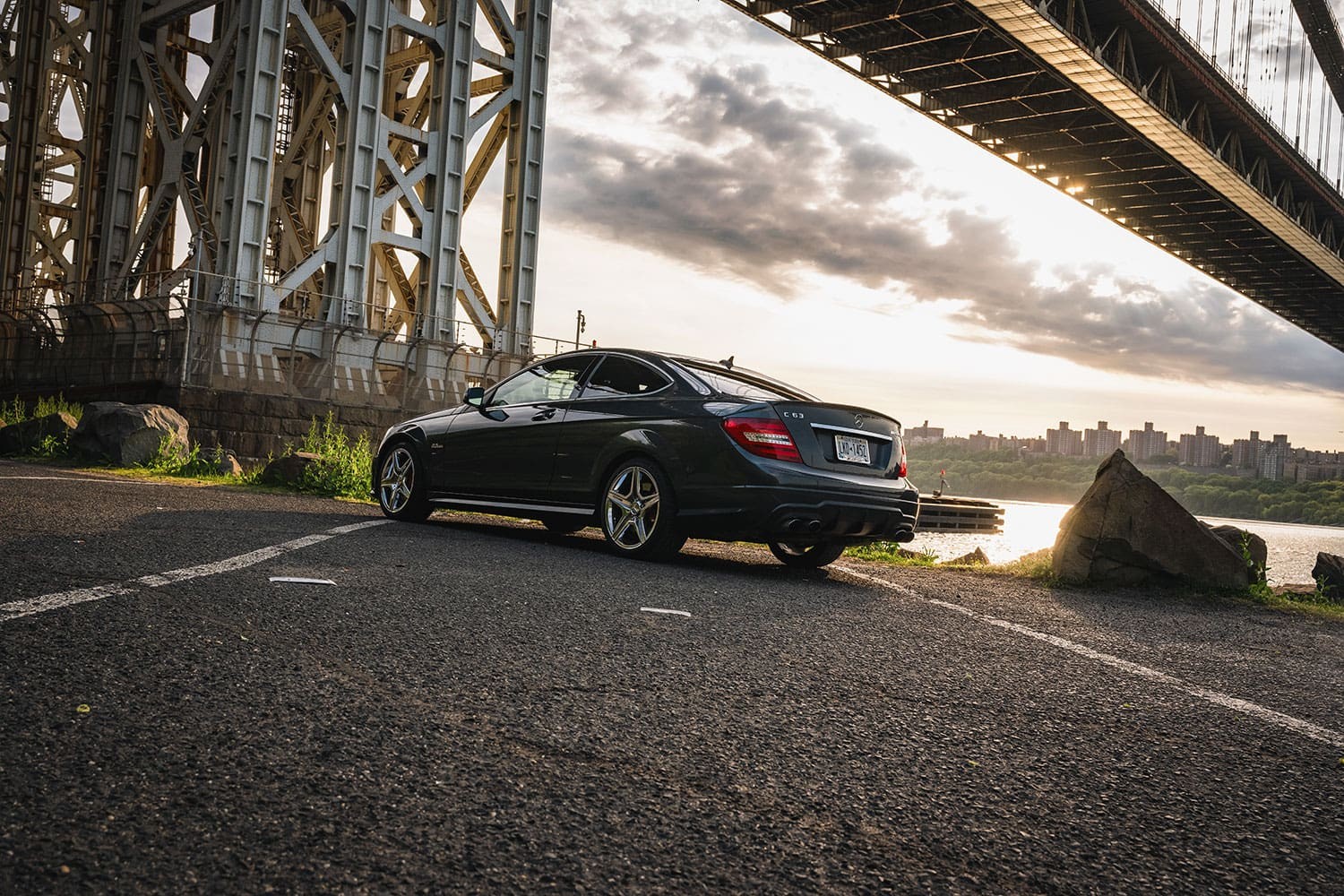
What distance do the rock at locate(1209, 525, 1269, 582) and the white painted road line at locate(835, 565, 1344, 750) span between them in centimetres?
316

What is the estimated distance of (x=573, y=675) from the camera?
11.4ft

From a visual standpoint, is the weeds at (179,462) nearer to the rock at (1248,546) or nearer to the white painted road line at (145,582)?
the white painted road line at (145,582)

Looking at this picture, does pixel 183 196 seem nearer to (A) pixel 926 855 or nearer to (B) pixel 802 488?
(B) pixel 802 488

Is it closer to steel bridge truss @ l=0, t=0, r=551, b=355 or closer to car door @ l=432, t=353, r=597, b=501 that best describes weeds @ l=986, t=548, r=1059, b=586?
car door @ l=432, t=353, r=597, b=501

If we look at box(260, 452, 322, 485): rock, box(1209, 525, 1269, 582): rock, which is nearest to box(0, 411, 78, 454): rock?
box(260, 452, 322, 485): rock

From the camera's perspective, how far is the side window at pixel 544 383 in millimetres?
8281

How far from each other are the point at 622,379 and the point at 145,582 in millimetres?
4041

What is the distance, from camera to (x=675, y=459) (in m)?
7.11

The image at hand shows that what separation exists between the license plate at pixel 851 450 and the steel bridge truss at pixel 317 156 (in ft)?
46.9

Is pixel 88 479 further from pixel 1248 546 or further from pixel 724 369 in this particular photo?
pixel 1248 546

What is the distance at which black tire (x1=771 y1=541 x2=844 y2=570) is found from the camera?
26.3 feet

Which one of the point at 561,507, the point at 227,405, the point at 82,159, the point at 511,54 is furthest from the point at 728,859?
the point at 82,159

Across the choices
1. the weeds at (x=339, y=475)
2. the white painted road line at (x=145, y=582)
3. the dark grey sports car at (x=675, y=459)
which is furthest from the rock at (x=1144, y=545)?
the weeds at (x=339, y=475)

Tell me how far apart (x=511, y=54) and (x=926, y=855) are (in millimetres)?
26697
